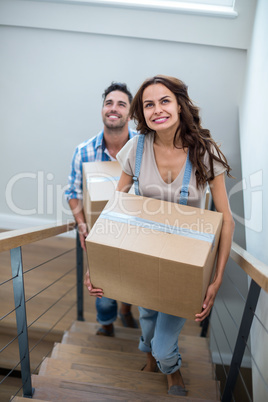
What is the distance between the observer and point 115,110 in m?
1.68

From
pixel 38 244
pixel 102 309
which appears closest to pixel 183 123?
pixel 102 309

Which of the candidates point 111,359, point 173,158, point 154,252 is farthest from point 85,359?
point 173,158

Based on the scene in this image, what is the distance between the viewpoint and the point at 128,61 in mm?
2412

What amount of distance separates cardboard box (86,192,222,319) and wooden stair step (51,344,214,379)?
68 centimetres

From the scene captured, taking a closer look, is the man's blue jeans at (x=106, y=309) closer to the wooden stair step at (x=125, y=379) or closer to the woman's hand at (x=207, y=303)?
the wooden stair step at (x=125, y=379)

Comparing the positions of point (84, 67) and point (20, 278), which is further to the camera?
point (84, 67)

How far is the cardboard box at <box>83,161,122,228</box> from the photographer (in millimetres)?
1343

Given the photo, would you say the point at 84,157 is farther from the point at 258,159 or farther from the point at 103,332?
the point at 103,332

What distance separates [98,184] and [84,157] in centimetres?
37

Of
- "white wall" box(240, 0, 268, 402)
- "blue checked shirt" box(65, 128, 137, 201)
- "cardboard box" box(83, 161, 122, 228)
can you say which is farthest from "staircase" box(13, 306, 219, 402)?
"blue checked shirt" box(65, 128, 137, 201)

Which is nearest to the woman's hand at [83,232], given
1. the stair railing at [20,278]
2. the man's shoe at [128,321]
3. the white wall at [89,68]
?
the stair railing at [20,278]

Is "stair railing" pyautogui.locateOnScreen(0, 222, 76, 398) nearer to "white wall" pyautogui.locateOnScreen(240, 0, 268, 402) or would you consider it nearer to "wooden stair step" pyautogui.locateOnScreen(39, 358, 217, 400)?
"wooden stair step" pyautogui.locateOnScreen(39, 358, 217, 400)

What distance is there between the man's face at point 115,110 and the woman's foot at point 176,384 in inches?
47.1

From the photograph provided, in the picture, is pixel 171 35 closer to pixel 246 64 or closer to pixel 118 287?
pixel 246 64
